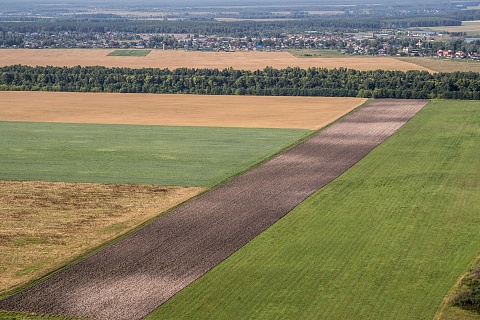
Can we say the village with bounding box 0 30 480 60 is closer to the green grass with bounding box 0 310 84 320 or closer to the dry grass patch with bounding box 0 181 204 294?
the dry grass patch with bounding box 0 181 204 294

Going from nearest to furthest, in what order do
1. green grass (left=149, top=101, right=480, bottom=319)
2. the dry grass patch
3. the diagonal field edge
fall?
green grass (left=149, top=101, right=480, bottom=319), the diagonal field edge, the dry grass patch

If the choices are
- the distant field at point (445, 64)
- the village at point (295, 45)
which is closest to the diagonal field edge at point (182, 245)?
the distant field at point (445, 64)

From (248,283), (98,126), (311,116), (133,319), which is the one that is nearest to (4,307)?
(133,319)

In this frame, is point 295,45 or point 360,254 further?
point 295,45

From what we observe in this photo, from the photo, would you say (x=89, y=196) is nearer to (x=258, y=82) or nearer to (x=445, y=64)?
(x=258, y=82)

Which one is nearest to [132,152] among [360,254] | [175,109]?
[175,109]

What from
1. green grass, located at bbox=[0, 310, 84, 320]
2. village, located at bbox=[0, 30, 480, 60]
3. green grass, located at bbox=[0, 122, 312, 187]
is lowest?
village, located at bbox=[0, 30, 480, 60]

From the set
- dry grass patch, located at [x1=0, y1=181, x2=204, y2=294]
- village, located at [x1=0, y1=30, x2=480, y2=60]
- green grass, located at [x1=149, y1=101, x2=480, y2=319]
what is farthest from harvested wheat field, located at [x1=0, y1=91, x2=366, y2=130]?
village, located at [x1=0, y1=30, x2=480, y2=60]
